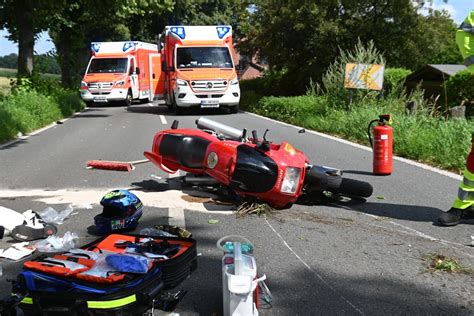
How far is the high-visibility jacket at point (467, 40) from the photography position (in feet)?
17.1

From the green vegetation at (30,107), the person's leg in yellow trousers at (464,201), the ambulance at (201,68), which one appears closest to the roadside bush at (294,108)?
the ambulance at (201,68)

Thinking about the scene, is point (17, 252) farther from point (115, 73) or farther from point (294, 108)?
point (115, 73)

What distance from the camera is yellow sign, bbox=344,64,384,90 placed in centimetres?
1420

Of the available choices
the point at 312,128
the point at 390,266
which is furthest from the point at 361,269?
the point at 312,128

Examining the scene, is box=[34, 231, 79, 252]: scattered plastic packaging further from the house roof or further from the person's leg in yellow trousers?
the house roof

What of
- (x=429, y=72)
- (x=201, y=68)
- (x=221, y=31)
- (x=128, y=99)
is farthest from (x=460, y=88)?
(x=128, y=99)

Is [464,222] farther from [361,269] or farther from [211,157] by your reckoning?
[211,157]

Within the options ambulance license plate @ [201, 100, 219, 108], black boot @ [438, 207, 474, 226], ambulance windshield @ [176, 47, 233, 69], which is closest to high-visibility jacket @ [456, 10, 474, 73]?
black boot @ [438, 207, 474, 226]

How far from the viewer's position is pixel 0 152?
10461 millimetres

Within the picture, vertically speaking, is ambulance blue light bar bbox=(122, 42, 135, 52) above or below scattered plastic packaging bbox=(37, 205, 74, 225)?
above

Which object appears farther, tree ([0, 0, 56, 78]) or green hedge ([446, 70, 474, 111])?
green hedge ([446, 70, 474, 111])

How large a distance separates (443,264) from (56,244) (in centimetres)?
327

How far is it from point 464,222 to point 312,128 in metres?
10.2

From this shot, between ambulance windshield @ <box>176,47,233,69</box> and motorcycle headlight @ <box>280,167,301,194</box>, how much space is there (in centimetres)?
1560
